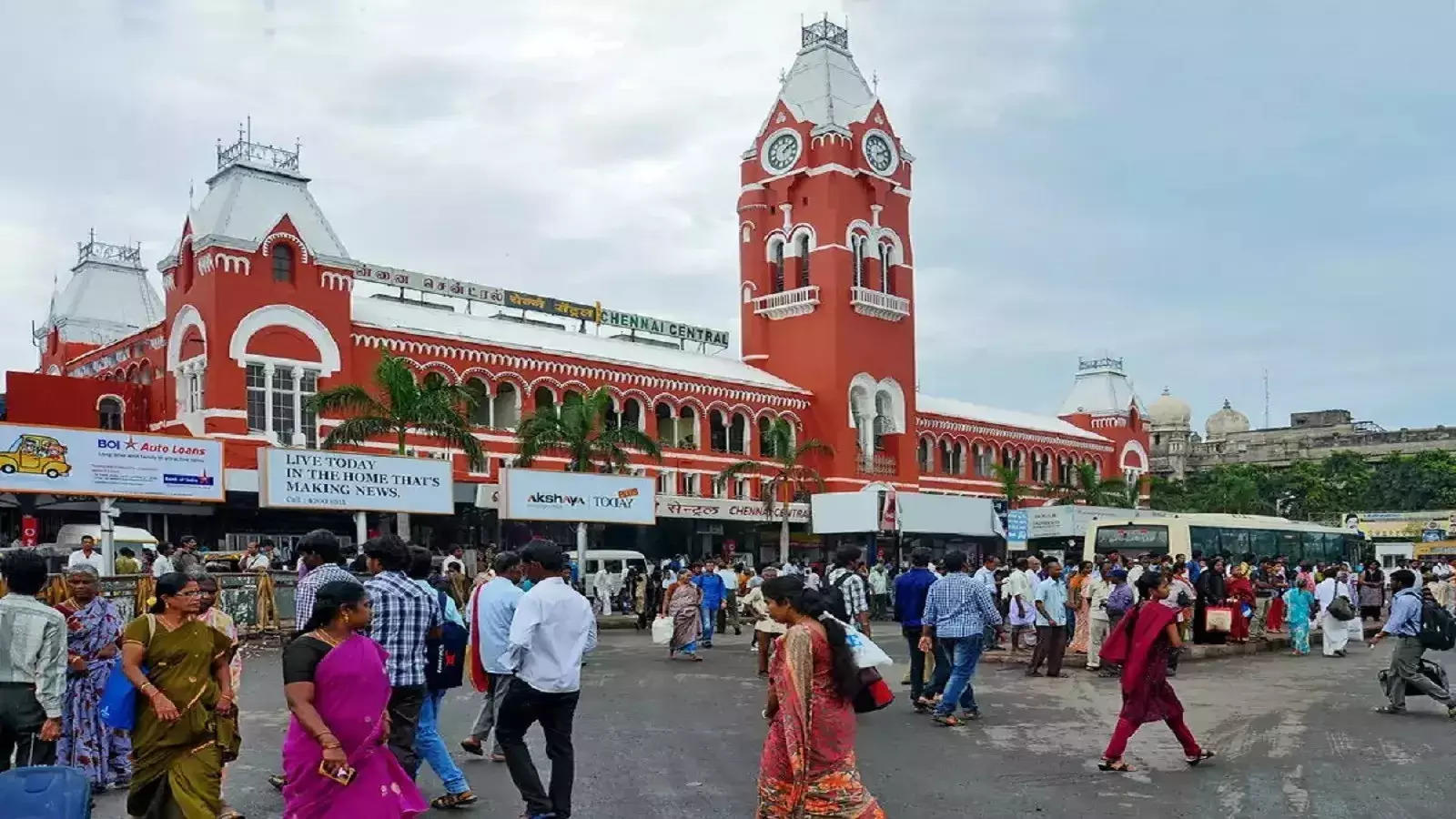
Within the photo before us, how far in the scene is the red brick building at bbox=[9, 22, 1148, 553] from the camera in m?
32.1

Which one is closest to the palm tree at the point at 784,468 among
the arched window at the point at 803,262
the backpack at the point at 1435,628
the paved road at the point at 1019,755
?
the arched window at the point at 803,262

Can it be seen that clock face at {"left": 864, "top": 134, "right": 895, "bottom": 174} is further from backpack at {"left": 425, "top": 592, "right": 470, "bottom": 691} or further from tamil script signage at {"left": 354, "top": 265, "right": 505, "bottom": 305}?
backpack at {"left": 425, "top": 592, "right": 470, "bottom": 691}

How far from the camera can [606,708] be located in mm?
13172

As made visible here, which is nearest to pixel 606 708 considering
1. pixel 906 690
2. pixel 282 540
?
pixel 906 690

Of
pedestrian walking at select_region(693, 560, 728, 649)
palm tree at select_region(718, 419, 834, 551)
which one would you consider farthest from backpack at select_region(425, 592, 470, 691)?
palm tree at select_region(718, 419, 834, 551)

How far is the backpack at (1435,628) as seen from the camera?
484 inches

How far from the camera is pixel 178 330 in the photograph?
107 feet

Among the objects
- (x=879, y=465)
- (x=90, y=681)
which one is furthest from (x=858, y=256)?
(x=90, y=681)

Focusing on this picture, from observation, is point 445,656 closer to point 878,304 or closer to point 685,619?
point 685,619

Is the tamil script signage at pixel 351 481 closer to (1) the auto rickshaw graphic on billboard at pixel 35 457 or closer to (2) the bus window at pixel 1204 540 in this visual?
(1) the auto rickshaw graphic on billboard at pixel 35 457

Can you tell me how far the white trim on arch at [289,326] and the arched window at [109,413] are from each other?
455 centimetres

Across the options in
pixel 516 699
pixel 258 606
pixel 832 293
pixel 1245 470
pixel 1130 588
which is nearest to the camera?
pixel 516 699

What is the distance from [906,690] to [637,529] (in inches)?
1025

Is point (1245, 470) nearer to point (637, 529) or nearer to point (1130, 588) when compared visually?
point (637, 529)
